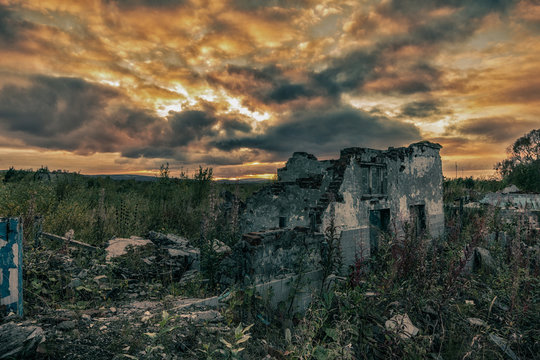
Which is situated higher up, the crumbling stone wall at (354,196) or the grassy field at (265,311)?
the crumbling stone wall at (354,196)

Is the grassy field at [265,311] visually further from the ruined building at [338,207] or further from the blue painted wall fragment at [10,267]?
the ruined building at [338,207]

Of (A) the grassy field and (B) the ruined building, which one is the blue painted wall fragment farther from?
(B) the ruined building

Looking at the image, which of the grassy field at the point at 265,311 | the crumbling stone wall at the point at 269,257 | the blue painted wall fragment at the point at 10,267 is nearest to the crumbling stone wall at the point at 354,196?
the grassy field at the point at 265,311

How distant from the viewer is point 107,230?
9.57 metres

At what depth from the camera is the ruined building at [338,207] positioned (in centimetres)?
585

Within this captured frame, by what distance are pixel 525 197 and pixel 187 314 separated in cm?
2271

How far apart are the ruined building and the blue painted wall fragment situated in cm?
318

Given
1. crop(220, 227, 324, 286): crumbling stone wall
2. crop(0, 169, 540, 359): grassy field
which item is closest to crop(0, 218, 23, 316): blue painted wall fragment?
crop(0, 169, 540, 359): grassy field

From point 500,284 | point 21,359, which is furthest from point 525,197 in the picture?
point 21,359

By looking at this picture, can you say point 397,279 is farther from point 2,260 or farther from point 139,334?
point 2,260

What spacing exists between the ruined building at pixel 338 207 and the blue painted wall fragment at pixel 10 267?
10.4 ft

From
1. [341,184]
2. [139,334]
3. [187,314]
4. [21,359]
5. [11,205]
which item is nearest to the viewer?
[21,359]

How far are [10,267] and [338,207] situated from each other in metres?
7.61

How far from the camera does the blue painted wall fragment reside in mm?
3633
